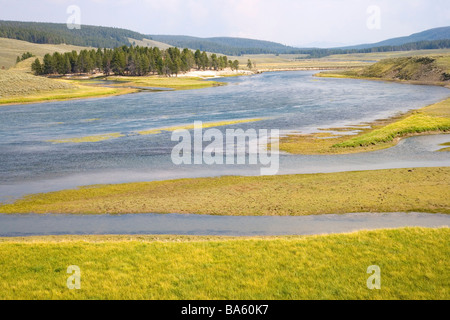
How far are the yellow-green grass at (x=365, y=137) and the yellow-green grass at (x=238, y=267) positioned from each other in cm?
2563

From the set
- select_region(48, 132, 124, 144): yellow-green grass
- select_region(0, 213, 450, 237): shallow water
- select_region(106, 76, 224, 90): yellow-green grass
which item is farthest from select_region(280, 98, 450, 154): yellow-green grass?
select_region(106, 76, 224, 90): yellow-green grass

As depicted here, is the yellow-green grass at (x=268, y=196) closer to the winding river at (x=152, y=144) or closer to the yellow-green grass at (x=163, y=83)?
the winding river at (x=152, y=144)

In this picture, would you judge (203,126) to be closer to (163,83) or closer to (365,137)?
(365,137)

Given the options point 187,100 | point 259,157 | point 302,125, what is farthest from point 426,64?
point 259,157

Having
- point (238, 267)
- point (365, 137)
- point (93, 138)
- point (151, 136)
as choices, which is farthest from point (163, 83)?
point (238, 267)

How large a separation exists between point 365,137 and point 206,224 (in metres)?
30.3

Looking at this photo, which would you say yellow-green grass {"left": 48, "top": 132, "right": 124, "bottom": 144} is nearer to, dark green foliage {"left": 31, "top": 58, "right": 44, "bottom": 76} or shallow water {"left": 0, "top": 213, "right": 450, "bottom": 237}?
shallow water {"left": 0, "top": 213, "right": 450, "bottom": 237}

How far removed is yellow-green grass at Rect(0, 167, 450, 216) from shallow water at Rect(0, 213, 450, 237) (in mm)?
838

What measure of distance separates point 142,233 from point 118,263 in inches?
270

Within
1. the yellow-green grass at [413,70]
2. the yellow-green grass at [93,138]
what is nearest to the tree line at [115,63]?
the yellow-green grass at [413,70]

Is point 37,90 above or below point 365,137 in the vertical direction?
above

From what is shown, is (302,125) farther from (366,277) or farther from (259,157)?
(366,277)

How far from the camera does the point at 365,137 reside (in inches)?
1940

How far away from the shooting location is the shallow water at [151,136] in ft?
126
